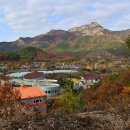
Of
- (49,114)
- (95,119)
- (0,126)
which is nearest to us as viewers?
(0,126)

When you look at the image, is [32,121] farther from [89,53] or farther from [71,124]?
[89,53]

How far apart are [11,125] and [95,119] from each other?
117 centimetres

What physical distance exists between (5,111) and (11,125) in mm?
645

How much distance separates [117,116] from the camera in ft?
13.6

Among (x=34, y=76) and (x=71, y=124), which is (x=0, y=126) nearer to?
(x=71, y=124)

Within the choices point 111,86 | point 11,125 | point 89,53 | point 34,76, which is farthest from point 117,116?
point 89,53

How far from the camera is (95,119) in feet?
13.6

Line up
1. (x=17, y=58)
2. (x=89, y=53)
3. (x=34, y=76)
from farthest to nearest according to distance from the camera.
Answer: (x=89, y=53)
(x=17, y=58)
(x=34, y=76)

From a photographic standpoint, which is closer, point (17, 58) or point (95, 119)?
point (95, 119)

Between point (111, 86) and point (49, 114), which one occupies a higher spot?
point (49, 114)

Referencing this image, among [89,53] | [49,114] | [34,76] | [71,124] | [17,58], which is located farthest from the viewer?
[89,53]

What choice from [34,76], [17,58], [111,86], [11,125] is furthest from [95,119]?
[17,58]

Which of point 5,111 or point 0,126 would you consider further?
point 5,111

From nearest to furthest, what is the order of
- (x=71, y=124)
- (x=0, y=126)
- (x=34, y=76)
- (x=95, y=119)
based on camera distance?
(x=0, y=126), (x=71, y=124), (x=95, y=119), (x=34, y=76)
